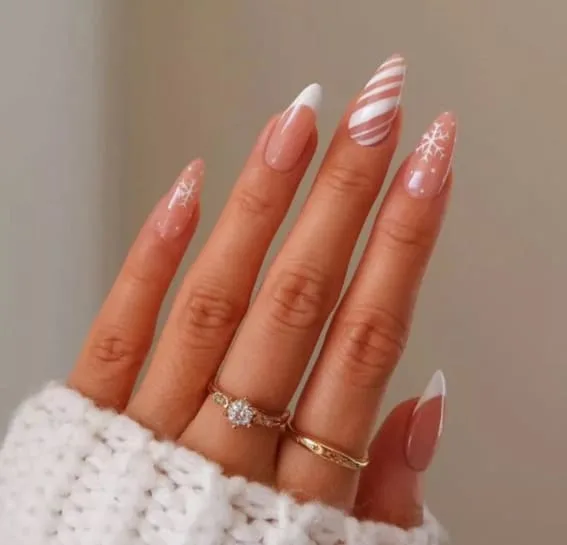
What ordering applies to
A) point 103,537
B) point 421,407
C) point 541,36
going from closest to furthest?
point 103,537
point 421,407
point 541,36

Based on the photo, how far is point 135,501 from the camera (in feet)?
1.58

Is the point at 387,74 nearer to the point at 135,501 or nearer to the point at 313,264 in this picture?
the point at 313,264

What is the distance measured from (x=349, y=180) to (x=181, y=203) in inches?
4.6

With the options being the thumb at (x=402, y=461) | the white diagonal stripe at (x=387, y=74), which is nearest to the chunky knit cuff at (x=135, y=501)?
the thumb at (x=402, y=461)

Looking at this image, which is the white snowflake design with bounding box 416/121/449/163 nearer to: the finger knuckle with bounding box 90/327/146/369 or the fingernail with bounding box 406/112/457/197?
the fingernail with bounding box 406/112/457/197

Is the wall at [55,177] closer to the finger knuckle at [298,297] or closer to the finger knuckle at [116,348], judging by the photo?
the finger knuckle at [116,348]

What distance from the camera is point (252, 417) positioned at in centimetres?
53

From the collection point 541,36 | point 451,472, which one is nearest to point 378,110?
point 541,36

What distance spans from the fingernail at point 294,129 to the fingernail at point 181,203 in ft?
0.20

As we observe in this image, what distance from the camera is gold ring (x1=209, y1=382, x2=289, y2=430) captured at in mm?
528

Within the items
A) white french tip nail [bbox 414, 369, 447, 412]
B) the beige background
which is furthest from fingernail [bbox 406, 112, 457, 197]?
the beige background

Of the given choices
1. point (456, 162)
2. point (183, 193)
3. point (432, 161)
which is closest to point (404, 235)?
point (432, 161)

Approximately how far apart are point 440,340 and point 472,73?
0.88ft

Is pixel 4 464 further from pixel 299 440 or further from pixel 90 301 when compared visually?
pixel 90 301
